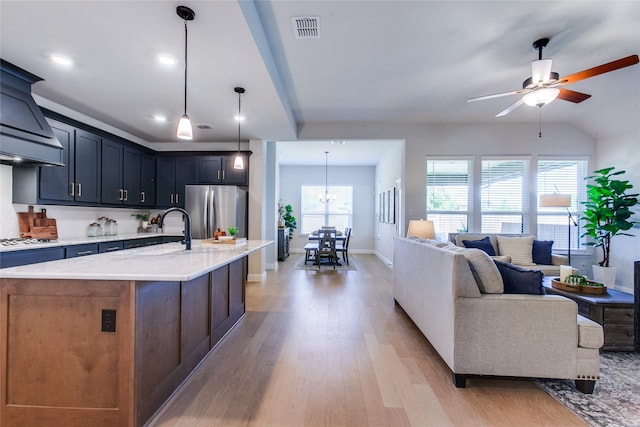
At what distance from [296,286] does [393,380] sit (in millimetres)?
2906

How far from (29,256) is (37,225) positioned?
939 millimetres

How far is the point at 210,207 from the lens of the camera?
4.95m

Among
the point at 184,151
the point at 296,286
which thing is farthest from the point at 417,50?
the point at 184,151

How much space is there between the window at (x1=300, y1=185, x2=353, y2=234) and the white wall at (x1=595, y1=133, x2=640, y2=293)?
6.07 m

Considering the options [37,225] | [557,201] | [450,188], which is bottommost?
[37,225]

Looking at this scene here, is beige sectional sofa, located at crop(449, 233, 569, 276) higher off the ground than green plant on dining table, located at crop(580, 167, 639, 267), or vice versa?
green plant on dining table, located at crop(580, 167, 639, 267)

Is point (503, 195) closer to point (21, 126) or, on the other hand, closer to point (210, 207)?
point (210, 207)

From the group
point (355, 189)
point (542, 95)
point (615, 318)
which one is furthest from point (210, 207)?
point (355, 189)

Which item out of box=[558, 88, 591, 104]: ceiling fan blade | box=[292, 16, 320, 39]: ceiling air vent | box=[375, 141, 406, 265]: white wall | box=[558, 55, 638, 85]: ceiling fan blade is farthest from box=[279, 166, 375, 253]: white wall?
box=[558, 55, 638, 85]: ceiling fan blade

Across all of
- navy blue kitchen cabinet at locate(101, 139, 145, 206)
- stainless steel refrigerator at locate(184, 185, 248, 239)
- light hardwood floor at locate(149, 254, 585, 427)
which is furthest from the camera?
stainless steel refrigerator at locate(184, 185, 248, 239)

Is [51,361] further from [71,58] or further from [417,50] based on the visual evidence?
[417,50]

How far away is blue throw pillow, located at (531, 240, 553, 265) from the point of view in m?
4.54

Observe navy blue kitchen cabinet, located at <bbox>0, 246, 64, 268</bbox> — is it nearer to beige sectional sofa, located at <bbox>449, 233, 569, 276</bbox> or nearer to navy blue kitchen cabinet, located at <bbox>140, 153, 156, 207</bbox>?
navy blue kitchen cabinet, located at <bbox>140, 153, 156, 207</bbox>

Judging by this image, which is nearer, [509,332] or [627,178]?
[509,332]
